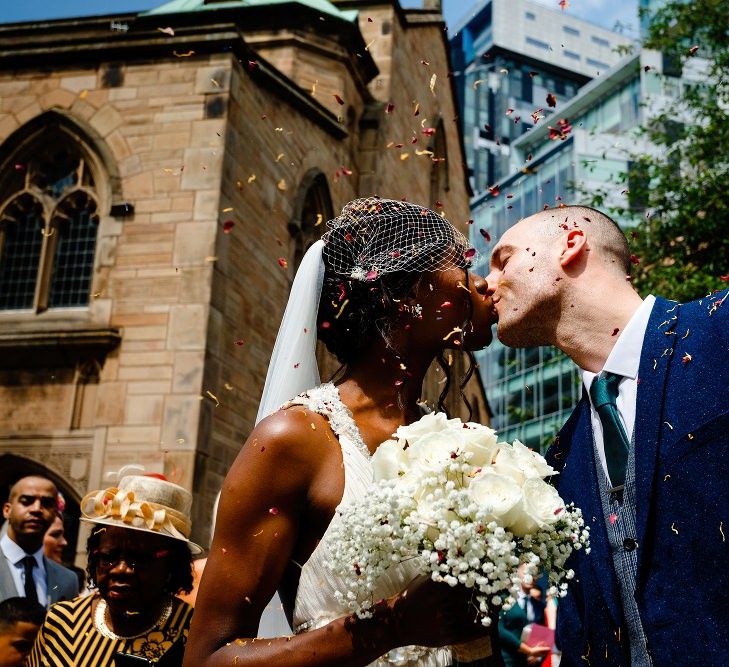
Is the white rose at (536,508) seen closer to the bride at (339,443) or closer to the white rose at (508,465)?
the white rose at (508,465)

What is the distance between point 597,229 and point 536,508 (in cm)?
121

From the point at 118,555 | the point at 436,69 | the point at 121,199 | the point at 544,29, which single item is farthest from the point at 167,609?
the point at 544,29

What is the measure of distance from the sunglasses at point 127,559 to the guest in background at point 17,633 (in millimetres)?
821

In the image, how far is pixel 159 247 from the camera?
466 inches

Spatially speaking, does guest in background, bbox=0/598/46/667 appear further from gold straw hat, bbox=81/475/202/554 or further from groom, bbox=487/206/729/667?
groom, bbox=487/206/729/667

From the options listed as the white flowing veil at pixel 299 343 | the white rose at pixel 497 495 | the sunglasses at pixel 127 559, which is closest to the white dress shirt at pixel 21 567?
the sunglasses at pixel 127 559

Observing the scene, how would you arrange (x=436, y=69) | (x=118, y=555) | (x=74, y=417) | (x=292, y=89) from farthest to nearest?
(x=436, y=69)
(x=292, y=89)
(x=74, y=417)
(x=118, y=555)

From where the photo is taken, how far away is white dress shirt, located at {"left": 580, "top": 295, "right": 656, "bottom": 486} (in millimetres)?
2627

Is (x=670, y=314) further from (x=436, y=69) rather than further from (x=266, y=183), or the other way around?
(x=436, y=69)

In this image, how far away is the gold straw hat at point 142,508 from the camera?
13.5 ft

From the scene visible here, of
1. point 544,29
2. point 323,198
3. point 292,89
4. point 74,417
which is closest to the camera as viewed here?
point 74,417

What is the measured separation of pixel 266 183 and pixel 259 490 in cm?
1112

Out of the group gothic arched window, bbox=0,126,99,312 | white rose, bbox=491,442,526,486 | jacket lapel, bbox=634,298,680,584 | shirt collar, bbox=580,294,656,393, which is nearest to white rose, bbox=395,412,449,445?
white rose, bbox=491,442,526,486

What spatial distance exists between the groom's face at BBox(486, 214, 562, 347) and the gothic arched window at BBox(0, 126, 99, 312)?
33.8 ft
